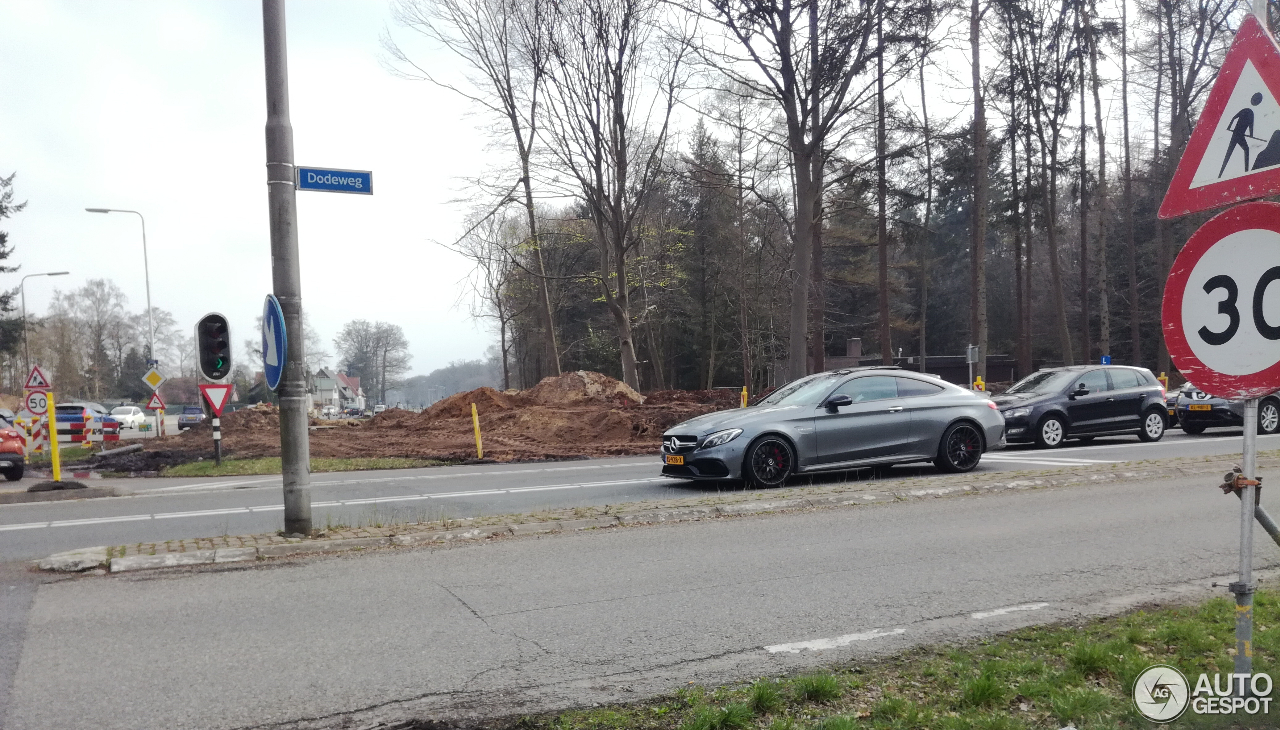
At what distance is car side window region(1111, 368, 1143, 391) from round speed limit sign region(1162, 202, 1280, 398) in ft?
51.5

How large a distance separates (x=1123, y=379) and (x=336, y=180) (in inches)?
626

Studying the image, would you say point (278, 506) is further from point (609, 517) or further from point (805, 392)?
point (805, 392)

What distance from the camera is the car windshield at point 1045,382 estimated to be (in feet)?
57.3

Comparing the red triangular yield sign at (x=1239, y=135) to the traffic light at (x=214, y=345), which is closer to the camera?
the red triangular yield sign at (x=1239, y=135)

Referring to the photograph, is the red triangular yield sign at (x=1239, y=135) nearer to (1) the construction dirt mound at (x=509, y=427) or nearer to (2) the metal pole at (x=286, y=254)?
(2) the metal pole at (x=286, y=254)

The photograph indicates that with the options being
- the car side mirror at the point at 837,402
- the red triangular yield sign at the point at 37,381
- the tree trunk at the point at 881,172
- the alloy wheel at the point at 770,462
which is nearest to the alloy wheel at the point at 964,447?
the car side mirror at the point at 837,402

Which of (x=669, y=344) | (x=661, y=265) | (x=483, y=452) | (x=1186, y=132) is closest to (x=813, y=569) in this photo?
(x=483, y=452)

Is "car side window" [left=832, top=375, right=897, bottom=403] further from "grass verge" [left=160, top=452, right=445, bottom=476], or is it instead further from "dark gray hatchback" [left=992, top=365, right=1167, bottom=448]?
"grass verge" [left=160, top=452, right=445, bottom=476]

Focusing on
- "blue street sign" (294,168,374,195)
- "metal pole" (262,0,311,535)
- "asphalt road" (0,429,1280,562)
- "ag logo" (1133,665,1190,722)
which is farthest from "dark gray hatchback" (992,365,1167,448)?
"ag logo" (1133,665,1190,722)

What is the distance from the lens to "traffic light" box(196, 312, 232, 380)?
428 inches

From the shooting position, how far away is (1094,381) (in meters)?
17.5

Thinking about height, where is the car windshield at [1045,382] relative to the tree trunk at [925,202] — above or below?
below

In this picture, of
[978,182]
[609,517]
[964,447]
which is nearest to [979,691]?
[609,517]

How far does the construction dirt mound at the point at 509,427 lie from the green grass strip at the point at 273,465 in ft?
2.68
